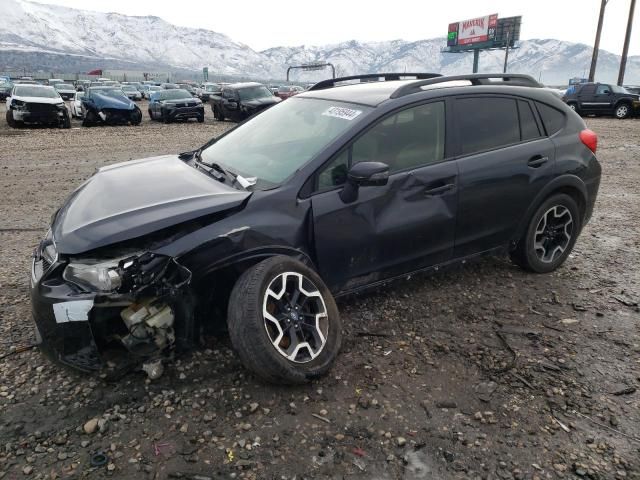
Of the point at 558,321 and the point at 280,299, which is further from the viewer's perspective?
the point at 558,321

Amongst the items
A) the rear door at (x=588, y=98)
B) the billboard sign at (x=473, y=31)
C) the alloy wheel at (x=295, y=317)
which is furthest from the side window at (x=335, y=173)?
the billboard sign at (x=473, y=31)

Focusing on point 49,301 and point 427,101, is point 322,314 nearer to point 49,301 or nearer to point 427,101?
point 49,301

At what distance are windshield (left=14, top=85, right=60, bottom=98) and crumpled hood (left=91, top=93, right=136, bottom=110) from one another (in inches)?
50.6

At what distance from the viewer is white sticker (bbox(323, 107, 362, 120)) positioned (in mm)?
3354

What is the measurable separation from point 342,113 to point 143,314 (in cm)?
188

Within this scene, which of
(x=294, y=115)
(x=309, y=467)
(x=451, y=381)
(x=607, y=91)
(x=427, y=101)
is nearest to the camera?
(x=309, y=467)

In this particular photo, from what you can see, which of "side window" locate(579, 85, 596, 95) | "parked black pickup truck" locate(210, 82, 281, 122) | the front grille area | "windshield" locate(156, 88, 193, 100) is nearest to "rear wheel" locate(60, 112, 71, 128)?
the front grille area

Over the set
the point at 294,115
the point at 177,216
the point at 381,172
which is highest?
the point at 294,115

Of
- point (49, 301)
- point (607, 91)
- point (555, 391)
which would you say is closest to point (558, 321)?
point (555, 391)

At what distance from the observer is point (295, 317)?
9.36ft

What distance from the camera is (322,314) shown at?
294 cm

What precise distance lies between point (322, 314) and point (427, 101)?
174cm

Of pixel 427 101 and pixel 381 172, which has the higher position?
pixel 427 101

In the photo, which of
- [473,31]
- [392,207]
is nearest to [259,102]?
[392,207]
